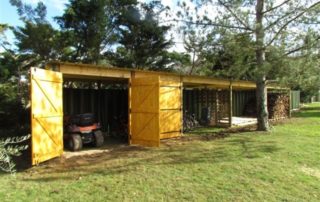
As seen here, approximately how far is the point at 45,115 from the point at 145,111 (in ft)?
10.9

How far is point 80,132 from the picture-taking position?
8.90 metres

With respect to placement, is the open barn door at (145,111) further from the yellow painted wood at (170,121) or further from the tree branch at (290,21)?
the tree branch at (290,21)

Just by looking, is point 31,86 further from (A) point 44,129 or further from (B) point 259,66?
(B) point 259,66

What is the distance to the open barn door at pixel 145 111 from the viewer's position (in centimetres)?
924

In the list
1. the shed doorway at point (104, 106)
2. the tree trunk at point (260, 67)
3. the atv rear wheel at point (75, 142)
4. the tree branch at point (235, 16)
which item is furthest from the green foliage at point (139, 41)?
the atv rear wheel at point (75, 142)

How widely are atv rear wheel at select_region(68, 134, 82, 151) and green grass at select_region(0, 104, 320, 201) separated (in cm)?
100

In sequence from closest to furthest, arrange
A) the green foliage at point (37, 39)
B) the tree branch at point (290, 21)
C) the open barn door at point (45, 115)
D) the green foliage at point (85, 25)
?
1. the open barn door at point (45, 115)
2. the tree branch at point (290, 21)
3. the green foliage at point (37, 39)
4. the green foliage at point (85, 25)

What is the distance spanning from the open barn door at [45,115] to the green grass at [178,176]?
33 centimetres

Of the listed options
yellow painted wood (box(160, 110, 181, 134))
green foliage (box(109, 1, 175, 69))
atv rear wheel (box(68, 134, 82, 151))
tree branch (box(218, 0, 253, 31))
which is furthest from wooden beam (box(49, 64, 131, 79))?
green foliage (box(109, 1, 175, 69))

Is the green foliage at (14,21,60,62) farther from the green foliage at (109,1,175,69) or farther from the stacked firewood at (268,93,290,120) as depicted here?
the stacked firewood at (268,93,290,120)

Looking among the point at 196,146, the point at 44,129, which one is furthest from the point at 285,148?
the point at 44,129

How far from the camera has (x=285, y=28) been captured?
35.6 ft

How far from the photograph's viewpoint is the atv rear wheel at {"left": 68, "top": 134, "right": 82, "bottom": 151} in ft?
28.3

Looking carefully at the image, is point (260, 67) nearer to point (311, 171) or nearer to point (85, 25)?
point (311, 171)
